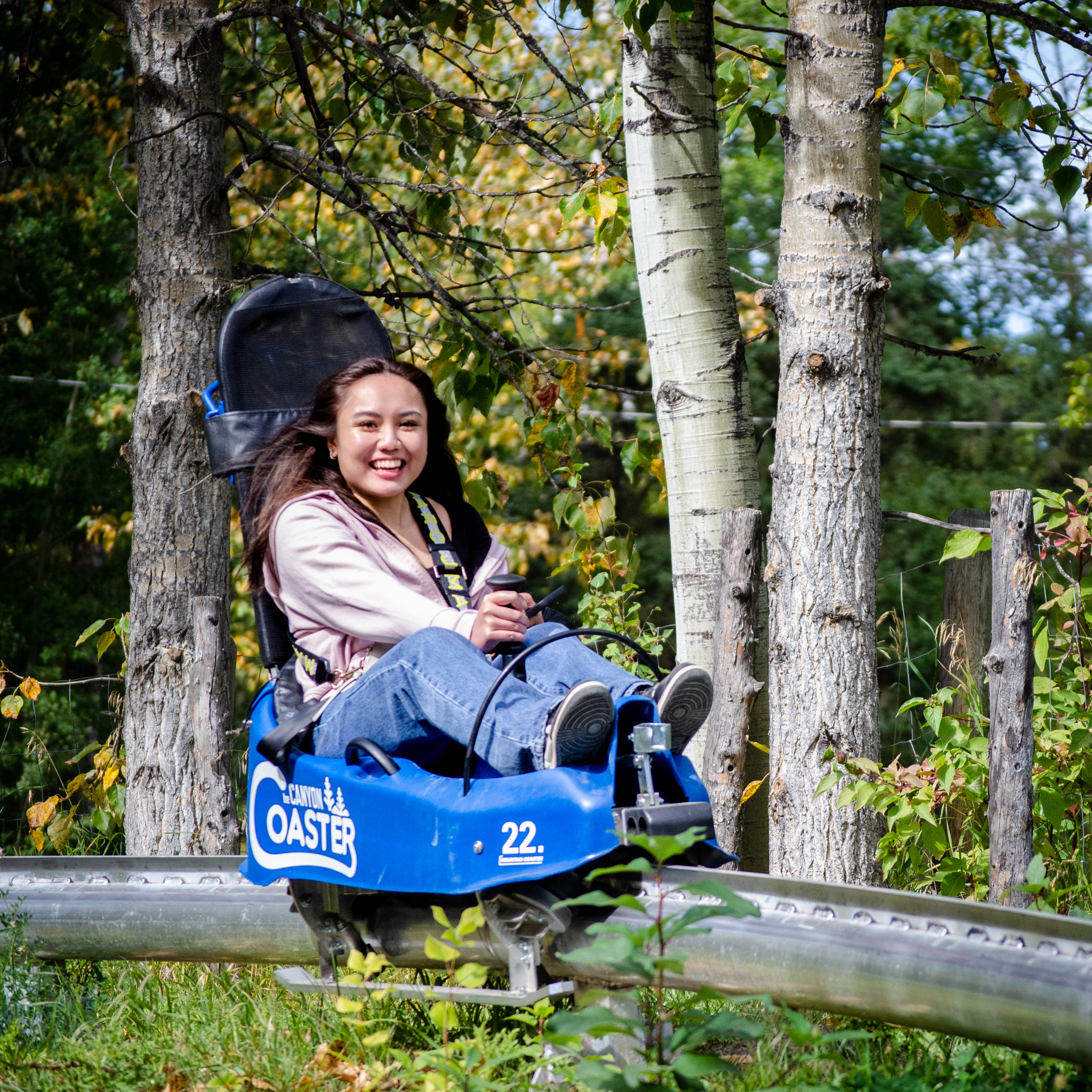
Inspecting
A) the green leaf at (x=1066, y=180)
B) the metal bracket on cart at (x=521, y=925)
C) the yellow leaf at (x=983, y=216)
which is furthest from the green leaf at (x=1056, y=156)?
the metal bracket on cart at (x=521, y=925)

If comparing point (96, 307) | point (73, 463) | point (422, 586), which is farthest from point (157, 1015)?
point (96, 307)

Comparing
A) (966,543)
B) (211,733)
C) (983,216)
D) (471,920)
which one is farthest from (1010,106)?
(211,733)

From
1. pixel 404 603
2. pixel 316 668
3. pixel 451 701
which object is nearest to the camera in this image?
pixel 451 701

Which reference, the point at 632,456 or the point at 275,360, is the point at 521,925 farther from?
the point at 632,456

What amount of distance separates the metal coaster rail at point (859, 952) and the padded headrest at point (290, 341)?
130cm

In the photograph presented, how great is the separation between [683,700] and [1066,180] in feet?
6.10

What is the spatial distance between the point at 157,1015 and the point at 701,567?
1.82 meters

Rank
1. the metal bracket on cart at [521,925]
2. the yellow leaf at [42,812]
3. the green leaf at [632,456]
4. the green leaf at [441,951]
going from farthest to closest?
the green leaf at [632,456], the yellow leaf at [42,812], the metal bracket on cart at [521,925], the green leaf at [441,951]

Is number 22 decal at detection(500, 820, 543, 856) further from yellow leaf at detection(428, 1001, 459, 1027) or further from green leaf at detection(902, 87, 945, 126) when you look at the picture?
green leaf at detection(902, 87, 945, 126)

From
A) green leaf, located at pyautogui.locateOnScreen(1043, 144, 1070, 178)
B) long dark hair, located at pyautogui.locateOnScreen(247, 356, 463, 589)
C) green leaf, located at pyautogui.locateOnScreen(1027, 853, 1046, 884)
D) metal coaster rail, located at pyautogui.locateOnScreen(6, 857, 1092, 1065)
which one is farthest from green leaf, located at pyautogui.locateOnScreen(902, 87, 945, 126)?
metal coaster rail, located at pyautogui.locateOnScreen(6, 857, 1092, 1065)

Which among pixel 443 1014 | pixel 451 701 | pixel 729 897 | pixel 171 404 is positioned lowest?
pixel 443 1014

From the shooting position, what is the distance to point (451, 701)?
8.15 feet

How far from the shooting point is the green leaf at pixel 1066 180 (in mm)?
3268

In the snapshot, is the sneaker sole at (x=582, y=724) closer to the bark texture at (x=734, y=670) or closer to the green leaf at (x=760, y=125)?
the bark texture at (x=734, y=670)
